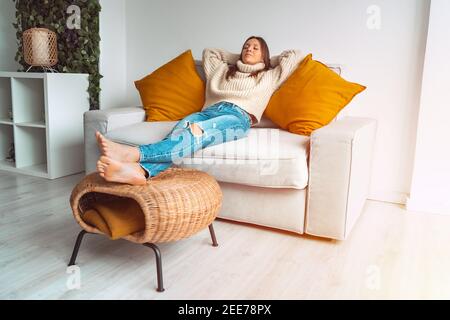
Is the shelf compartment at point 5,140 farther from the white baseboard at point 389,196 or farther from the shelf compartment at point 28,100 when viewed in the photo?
the white baseboard at point 389,196

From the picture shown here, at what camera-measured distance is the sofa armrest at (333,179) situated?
1.84 meters

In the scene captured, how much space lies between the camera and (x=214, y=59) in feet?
8.74

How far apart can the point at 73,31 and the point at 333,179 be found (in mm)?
2300

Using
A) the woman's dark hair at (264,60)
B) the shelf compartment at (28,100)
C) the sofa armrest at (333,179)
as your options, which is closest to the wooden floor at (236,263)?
the sofa armrest at (333,179)

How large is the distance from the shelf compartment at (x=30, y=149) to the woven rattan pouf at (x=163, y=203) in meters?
1.68

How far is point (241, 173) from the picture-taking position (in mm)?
2012

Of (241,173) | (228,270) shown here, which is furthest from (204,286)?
(241,173)

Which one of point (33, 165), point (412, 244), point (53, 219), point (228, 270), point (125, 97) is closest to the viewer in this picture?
point (228, 270)

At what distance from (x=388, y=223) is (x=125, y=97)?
91.2 inches

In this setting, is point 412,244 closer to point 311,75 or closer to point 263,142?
point 263,142

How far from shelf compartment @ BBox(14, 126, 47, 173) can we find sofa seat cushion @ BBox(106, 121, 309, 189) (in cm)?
131

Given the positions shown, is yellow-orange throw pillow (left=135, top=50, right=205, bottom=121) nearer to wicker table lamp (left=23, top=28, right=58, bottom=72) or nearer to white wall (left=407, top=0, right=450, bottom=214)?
wicker table lamp (left=23, top=28, right=58, bottom=72)

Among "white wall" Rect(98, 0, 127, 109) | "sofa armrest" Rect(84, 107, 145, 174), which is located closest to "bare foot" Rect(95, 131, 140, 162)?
"sofa armrest" Rect(84, 107, 145, 174)

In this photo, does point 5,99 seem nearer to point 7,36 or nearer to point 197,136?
point 7,36
